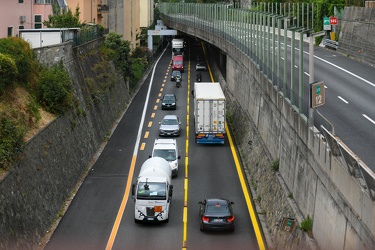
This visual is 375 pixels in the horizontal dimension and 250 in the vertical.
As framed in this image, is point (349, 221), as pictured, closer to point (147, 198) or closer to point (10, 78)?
point (147, 198)

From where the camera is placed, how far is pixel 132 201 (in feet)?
111

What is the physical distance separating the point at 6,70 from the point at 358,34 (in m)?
Result: 30.7

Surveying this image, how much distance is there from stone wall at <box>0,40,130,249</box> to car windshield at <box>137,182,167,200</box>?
4.31 m

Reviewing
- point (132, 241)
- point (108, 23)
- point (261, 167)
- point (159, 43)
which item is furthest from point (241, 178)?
point (159, 43)

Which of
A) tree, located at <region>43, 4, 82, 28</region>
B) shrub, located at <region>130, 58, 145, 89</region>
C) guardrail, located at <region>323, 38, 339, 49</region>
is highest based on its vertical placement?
tree, located at <region>43, 4, 82, 28</region>

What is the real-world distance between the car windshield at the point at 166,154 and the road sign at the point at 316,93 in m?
16.6

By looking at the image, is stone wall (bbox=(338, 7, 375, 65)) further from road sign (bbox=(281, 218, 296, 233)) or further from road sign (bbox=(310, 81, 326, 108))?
road sign (bbox=(281, 218, 296, 233))

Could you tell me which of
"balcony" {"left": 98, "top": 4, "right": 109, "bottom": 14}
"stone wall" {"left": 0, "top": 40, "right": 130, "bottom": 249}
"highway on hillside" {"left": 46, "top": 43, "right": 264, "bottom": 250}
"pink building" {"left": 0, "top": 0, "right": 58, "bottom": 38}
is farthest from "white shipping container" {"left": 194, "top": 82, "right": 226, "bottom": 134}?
"balcony" {"left": 98, "top": 4, "right": 109, "bottom": 14}

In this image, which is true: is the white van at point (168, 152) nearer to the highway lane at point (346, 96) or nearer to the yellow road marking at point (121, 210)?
the yellow road marking at point (121, 210)

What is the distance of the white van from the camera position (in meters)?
38.2

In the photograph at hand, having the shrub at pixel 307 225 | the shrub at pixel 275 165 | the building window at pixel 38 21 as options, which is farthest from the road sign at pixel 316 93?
the building window at pixel 38 21

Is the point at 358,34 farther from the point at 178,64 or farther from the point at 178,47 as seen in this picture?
the point at 178,47

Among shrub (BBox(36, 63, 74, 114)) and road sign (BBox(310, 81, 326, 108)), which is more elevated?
road sign (BBox(310, 81, 326, 108))

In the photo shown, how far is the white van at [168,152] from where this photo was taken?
38203mm
